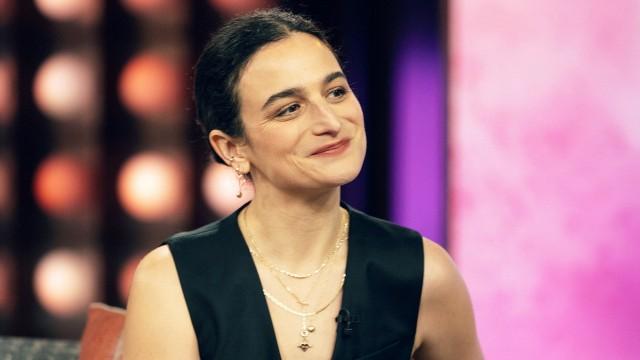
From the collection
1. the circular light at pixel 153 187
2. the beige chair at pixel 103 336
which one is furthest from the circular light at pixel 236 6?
the beige chair at pixel 103 336

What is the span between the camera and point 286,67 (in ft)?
5.38

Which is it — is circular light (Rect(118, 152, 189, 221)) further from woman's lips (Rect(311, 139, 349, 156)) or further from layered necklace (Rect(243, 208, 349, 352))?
woman's lips (Rect(311, 139, 349, 156))

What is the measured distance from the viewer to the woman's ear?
1.76m

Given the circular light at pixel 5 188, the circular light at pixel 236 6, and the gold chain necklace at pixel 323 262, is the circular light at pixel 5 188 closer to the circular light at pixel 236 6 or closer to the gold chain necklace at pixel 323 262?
the circular light at pixel 236 6

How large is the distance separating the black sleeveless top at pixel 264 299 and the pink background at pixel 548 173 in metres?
0.69

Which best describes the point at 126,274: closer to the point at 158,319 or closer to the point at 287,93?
the point at 158,319

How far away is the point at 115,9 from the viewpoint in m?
3.00

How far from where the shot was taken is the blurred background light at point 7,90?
3.04m

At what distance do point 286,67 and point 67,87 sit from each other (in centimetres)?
160

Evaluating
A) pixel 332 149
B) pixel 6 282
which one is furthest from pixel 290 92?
pixel 6 282

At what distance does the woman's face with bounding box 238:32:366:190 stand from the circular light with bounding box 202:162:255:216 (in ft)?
4.19

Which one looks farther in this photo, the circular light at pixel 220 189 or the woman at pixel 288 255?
the circular light at pixel 220 189

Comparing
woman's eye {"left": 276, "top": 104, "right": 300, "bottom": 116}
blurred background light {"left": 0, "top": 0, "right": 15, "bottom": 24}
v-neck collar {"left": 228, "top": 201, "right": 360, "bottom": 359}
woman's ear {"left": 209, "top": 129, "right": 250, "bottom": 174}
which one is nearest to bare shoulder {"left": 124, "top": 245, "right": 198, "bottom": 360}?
v-neck collar {"left": 228, "top": 201, "right": 360, "bottom": 359}

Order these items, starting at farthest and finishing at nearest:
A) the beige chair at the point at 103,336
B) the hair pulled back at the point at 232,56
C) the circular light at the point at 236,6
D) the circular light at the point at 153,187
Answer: the circular light at the point at 153,187
the circular light at the point at 236,6
the beige chair at the point at 103,336
the hair pulled back at the point at 232,56
